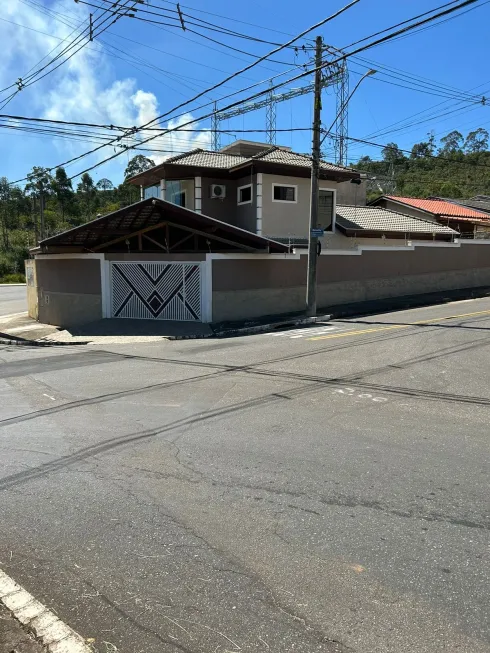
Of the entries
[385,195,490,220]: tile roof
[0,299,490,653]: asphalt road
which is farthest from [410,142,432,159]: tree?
[0,299,490,653]: asphalt road

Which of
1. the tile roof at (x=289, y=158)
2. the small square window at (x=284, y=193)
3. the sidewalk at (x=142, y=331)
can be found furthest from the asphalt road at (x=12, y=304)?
the tile roof at (x=289, y=158)

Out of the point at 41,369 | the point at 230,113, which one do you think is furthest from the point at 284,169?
the point at 41,369

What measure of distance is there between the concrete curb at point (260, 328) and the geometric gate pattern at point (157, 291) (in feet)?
6.39

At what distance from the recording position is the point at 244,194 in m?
23.6

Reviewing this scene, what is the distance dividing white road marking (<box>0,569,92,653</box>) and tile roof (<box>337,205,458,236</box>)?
78.7 feet

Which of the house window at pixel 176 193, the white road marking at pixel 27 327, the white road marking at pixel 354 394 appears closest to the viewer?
the white road marking at pixel 354 394

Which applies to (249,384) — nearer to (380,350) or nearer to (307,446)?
(307,446)

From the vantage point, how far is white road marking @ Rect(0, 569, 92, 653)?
2527 mm

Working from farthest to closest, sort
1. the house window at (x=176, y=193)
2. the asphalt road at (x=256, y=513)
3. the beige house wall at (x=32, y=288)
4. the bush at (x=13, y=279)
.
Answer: the bush at (x=13, y=279) → the house window at (x=176, y=193) → the beige house wall at (x=32, y=288) → the asphalt road at (x=256, y=513)

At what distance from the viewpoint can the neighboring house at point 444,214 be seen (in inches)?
1339

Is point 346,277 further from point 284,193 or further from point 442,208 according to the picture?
point 442,208

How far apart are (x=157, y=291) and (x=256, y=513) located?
14.8 meters

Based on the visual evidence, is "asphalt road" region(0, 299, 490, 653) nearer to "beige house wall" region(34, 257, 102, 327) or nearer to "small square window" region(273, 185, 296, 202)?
"beige house wall" region(34, 257, 102, 327)

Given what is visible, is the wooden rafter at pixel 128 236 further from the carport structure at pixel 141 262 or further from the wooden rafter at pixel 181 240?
the wooden rafter at pixel 181 240
